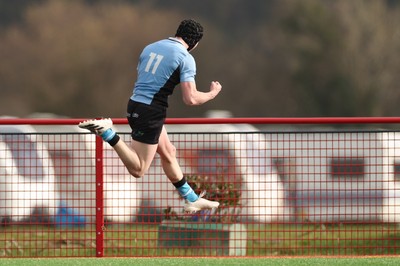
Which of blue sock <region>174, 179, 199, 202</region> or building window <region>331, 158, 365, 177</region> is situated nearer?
blue sock <region>174, 179, 199, 202</region>

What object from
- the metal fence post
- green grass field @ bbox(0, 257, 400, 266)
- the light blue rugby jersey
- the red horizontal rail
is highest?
the light blue rugby jersey

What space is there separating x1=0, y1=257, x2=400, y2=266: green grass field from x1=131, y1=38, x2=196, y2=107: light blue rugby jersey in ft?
5.54

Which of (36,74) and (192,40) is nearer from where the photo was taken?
(192,40)

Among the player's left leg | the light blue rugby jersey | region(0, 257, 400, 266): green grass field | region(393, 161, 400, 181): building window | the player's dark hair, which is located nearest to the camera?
the light blue rugby jersey

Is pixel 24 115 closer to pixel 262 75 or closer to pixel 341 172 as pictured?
pixel 262 75

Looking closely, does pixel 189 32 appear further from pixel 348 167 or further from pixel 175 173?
pixel 348 167

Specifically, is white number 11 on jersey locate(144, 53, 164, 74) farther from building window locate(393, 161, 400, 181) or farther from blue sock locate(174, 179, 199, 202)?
building window locate(393, 161, 400, 181)

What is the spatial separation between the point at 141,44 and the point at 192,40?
40.6m

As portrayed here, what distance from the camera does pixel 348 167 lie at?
1409cm

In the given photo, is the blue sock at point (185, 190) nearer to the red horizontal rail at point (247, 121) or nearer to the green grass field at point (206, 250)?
the green grass field at point (206, 250)

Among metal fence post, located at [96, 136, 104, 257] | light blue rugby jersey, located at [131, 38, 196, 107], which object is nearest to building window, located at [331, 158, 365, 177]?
metal fence post, located at [96, 136, 104, 257]

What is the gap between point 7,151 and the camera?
14.8m

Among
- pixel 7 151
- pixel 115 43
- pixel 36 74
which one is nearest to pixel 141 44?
pixel 115 43

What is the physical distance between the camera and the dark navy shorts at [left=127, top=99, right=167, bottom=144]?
11.5 m
